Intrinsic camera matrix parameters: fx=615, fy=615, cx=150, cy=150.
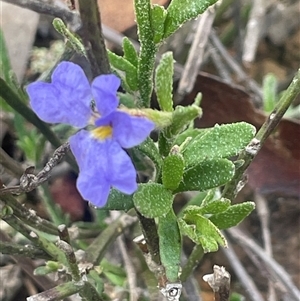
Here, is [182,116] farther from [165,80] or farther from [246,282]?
[246,282]

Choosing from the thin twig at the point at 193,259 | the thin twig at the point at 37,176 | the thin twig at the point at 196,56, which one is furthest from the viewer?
the thin twig at the point at 196,56

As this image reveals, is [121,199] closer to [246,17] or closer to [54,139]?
[54,139]

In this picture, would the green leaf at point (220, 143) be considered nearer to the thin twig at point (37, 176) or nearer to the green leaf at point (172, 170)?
the green leaf at point (172, 170)

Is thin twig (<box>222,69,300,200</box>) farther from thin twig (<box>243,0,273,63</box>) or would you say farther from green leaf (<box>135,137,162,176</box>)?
thin twig (<box>243,0,273,63</box>)

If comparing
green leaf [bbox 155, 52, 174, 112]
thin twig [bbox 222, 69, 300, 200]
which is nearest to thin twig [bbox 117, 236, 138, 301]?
thin twig [bbox 222, 69, 300, 200]

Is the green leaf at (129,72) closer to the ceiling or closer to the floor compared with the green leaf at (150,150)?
closer to the ceiling

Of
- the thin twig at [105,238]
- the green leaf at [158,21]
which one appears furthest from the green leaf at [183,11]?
the thin twig at [105,238]
